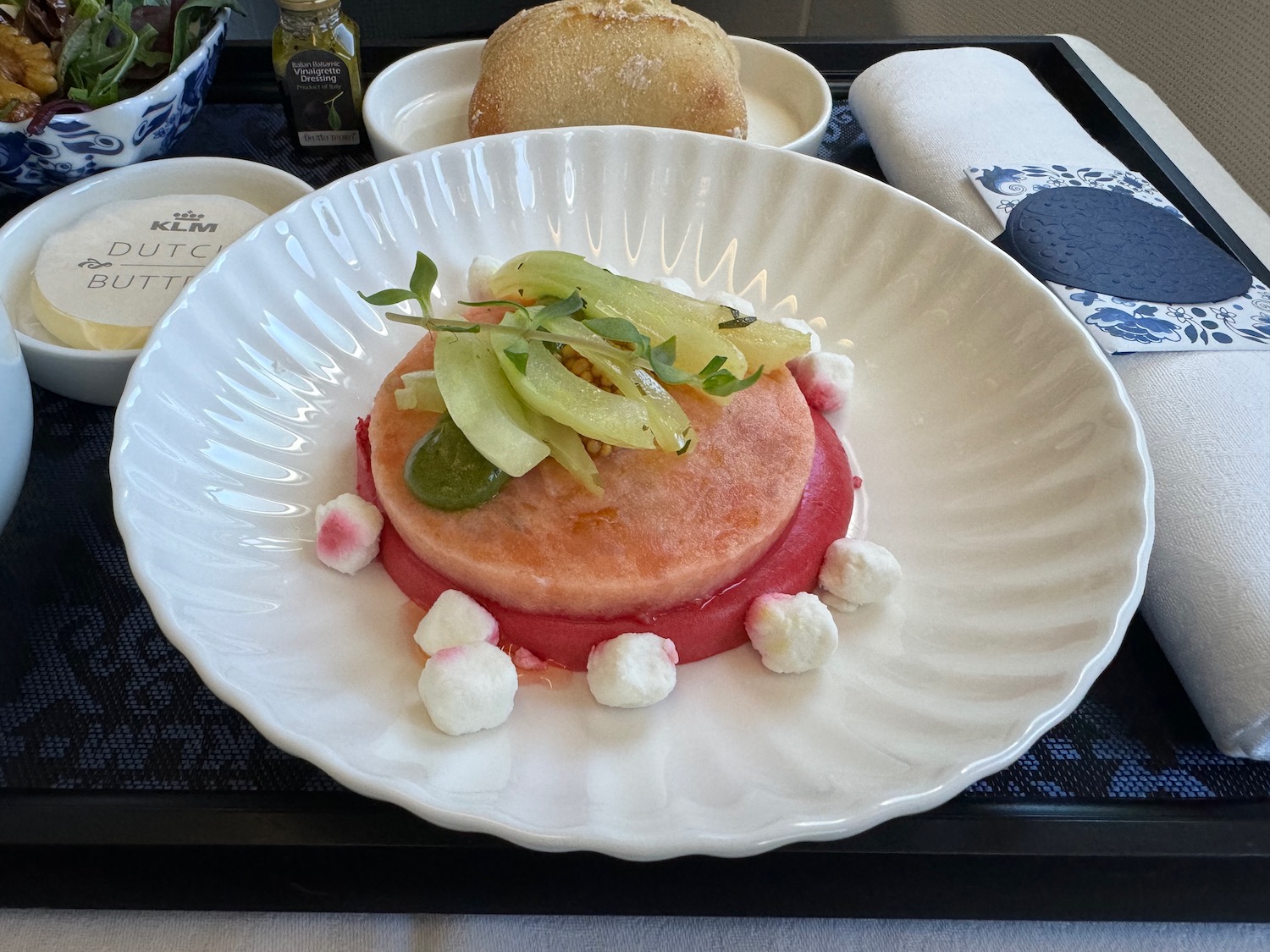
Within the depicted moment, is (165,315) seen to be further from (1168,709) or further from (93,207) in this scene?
(1168,709)

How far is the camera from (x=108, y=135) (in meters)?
1.89

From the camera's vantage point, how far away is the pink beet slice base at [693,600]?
4.18ft

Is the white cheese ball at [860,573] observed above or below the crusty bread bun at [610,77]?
below

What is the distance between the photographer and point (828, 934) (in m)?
1.23

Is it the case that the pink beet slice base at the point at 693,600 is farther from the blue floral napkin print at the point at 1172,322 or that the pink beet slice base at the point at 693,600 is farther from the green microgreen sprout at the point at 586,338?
the blue floral napkin print at the point at 1172,322

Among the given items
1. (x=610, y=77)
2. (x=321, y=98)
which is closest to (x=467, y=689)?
(x=610, y=77)

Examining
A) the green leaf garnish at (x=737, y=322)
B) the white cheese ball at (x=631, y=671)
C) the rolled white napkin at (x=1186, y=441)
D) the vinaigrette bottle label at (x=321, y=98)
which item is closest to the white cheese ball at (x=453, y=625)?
the white cheese ball at (x=631, y=671)

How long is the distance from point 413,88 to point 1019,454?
1.83 meters

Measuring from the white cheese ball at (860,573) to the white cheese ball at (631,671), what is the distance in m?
0.31

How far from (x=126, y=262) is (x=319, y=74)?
0.69m

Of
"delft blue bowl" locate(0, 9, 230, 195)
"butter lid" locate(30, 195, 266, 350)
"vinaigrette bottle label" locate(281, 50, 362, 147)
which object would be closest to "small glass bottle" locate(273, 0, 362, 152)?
"vinaigrette bottle label" locate(281, 50, 362, 147)

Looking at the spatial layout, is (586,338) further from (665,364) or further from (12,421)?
(12,421)

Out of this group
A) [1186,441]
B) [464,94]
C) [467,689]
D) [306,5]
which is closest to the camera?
[467,689]

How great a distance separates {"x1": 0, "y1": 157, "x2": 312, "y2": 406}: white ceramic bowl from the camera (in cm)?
158
